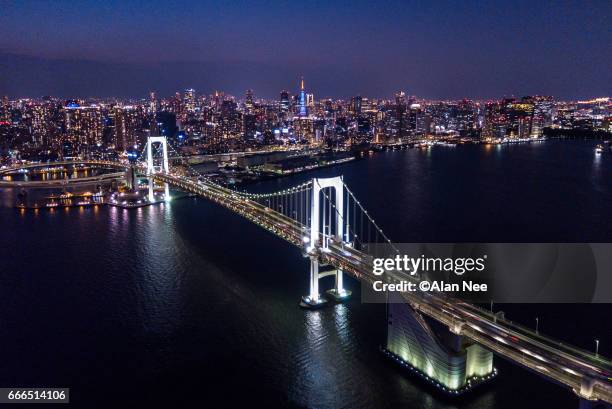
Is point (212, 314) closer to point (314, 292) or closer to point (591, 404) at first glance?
point (314, 292)

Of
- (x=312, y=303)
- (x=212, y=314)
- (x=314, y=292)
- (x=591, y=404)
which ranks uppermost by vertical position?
(x=591, y=404)

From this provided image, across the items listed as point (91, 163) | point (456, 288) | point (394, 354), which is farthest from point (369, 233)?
point (91, 163)

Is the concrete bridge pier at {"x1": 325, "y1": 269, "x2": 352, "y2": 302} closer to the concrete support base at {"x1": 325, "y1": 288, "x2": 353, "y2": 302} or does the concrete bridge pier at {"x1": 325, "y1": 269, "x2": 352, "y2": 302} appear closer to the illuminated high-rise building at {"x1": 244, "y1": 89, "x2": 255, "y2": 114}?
the concrete support base at {"x1": 325, "y1": 288, "x2": 353, "y2": 302}

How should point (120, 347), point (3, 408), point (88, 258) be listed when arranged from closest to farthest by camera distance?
point (3, 408) → point (120, 347) → point (88, 258)

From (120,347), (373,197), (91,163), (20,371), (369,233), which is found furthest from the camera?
(91,163)

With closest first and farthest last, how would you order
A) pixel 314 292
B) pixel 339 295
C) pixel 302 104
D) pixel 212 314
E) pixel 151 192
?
pixel 212 314 → pixel 314 292 → pixel 339 295 → pixel 151 192 → pixel 302 104

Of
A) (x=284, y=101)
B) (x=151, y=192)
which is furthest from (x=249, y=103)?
(x=151, y=192)

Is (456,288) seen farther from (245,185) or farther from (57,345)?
(245,185)

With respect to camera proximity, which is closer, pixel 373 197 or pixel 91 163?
pixel 373 197

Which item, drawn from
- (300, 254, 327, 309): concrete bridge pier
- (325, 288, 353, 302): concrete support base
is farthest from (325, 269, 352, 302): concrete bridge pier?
(300, 254, 327, 309): concrete bridge pier
